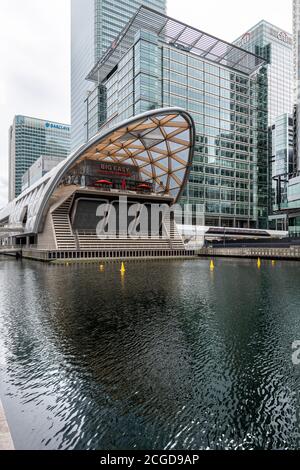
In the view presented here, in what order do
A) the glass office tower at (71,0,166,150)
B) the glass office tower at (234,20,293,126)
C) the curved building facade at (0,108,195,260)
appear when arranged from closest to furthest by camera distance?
the curved building facade at (0,108,195,260) < the glass office tower at (234,20,293,126) < the glass office tower at (71,0,166,150)

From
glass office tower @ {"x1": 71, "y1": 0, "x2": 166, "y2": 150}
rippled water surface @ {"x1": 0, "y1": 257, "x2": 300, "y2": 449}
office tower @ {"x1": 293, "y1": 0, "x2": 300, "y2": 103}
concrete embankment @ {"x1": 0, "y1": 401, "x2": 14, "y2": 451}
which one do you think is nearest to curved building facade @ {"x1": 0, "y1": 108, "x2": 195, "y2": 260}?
rippled water surface @ {"x1": 0, "y1": 257, "x2": 300, "y2": 449}

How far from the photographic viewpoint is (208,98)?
9531 centimetres

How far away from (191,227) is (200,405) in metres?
82.1

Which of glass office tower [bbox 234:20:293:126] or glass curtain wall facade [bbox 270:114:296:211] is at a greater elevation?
glass office tower [bbox 234:20:293:126]

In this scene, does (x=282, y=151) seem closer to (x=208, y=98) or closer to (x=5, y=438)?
(x=208, y=98)

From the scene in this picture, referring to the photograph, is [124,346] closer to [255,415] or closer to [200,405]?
[200,405]

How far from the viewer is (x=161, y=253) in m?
56.7

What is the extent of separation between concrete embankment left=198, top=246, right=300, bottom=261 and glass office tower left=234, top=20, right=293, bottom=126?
92.6m

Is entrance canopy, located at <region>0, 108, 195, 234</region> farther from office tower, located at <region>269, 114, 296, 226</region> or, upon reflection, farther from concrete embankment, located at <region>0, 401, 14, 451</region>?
office tower, located at <region>269, 114, 296, 226</region>

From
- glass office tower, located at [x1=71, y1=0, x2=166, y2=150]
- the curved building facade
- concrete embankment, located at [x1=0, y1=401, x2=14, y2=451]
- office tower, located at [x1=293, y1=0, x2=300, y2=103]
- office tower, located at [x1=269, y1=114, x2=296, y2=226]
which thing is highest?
glass office tower, located at [x1=71, y1=0, x2=166, y2=150]

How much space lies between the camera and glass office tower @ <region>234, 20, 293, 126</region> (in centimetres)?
12862

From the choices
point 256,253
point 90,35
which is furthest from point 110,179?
point 90,35

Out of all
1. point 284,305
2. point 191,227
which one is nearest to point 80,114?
point 191,227

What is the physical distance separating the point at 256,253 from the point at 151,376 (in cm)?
4799
